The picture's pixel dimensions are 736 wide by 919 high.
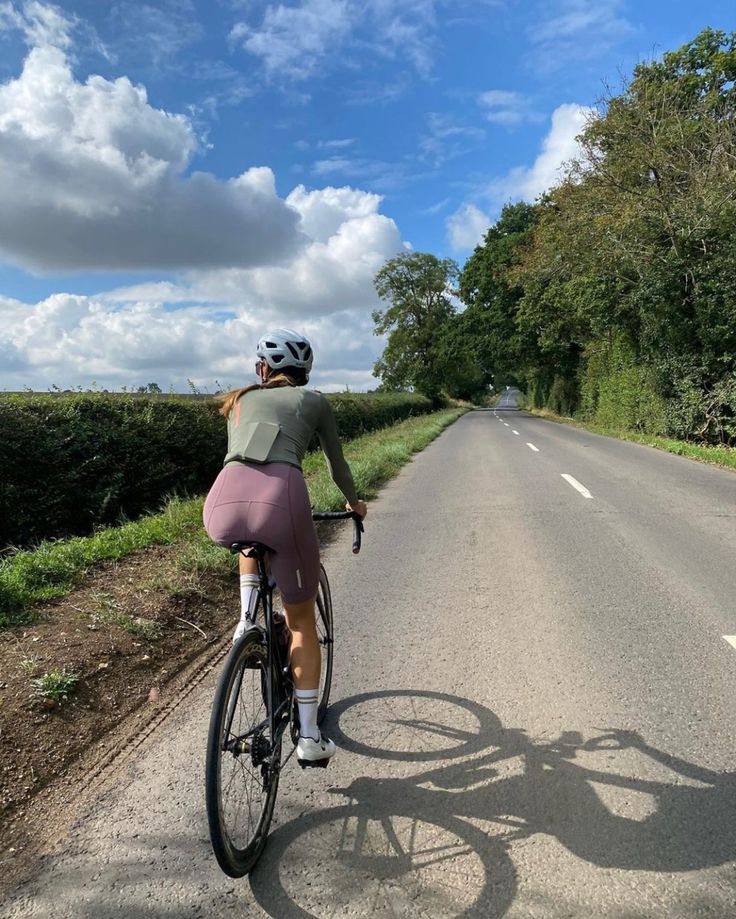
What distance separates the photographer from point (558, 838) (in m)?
2.41

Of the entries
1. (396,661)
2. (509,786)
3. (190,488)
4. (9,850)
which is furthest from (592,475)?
(9,850)

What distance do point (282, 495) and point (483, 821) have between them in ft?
5.20

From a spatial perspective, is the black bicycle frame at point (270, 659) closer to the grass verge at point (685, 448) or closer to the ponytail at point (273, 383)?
the ponytail at point (273, 383)

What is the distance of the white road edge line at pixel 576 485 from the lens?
33.8ft

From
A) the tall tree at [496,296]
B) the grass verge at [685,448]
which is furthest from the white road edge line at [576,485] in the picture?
the tall tree at [496,296]

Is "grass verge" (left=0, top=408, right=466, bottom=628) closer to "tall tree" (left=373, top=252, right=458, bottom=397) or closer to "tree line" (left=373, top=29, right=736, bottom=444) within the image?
"tree line" (left=373, top=29, right=736, bottom=444)

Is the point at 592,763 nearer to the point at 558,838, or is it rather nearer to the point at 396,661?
the point at 558,838

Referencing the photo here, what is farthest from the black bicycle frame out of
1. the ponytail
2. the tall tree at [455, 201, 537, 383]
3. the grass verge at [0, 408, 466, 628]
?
the tall tree at [455, 201, 537, 383]

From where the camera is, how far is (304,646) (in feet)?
8.68

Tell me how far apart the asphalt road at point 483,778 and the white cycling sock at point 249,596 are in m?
0.88

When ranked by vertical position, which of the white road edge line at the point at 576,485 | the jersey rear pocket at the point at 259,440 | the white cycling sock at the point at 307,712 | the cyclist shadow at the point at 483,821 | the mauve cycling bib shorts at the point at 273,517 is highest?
the jersey rear pocket at the point at 259,440

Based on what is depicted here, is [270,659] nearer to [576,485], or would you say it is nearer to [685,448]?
[576,485]

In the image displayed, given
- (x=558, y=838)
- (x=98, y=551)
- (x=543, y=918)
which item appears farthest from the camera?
(x=98, y=551)

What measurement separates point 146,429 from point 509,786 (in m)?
8.62
